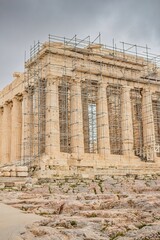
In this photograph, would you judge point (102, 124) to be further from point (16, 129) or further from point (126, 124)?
point (16, 129)

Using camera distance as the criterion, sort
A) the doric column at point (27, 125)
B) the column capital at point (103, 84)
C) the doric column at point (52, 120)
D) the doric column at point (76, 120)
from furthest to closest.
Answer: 1. the column capital at point (103, 84)
2. the doric column at point (27, 125)
3. the doric column at point (76, 120)
4. the doric column at point (52, 120)

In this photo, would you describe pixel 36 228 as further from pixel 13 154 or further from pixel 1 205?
pixel 13 154

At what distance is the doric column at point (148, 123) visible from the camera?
32125 millimetres

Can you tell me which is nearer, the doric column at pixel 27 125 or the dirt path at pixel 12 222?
the dirt path at pixel 12 222

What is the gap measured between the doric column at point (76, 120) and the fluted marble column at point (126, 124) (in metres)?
4.40

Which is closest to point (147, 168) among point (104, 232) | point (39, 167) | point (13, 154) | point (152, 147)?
point (152, 147)

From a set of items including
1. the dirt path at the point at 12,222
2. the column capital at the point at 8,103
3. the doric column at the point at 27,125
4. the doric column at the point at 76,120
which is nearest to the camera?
the dirt path at the point at 12,222

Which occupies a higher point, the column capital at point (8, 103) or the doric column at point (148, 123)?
the column capital at point (8, 103)

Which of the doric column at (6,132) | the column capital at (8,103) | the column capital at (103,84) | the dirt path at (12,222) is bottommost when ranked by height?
the dirt path at (12,222)

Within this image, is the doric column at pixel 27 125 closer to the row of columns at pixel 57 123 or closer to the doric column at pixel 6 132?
the row of columns at pixel 57 123

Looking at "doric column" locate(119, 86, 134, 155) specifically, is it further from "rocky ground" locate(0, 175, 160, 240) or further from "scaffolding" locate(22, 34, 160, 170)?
"rocky ground" locate(0, 175, 160, 240)

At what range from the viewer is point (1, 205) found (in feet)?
35.5

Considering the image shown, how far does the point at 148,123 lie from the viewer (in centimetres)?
3266

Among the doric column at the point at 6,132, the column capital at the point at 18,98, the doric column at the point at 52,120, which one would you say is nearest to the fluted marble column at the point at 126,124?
the doric column at the point at 52,120
